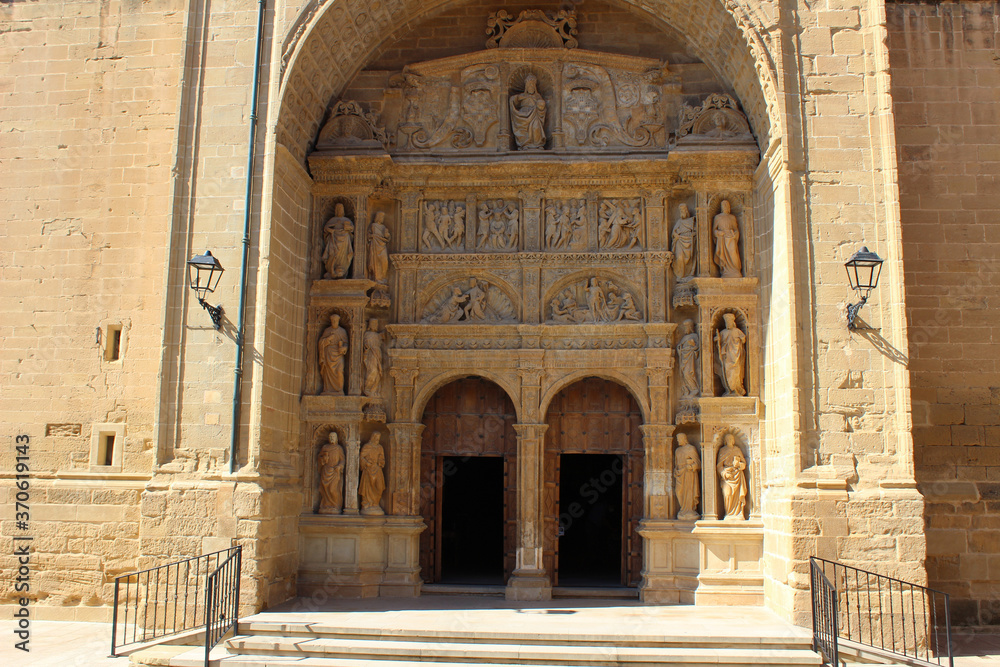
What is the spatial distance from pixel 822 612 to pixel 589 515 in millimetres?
5864

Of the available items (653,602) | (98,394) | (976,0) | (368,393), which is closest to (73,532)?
(98,394)

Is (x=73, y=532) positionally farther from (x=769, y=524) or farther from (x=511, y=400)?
(x=769, y=524)

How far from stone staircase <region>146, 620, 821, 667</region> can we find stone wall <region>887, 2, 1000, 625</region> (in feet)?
10.2

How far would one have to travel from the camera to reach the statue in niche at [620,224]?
419 inches

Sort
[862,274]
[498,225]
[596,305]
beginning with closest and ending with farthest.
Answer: [862,274] < [596,305] < [498,225]

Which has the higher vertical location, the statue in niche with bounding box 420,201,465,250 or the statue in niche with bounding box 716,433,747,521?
the statue in niche with bounding box 420,201,465,250

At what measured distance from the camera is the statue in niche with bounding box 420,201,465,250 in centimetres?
1077

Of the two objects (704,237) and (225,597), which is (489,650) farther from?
(704,237)

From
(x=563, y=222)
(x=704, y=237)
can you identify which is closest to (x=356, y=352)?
(x=563, y=222)

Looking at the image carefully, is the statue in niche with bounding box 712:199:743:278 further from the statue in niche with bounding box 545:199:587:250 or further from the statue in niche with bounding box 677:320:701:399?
the statue in niche with bounding box 545:199:587:250

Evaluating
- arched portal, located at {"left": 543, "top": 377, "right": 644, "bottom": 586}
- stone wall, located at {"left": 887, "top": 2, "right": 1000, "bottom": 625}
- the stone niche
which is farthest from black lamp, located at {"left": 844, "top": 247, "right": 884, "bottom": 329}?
arched portal, located at {"left": 543, "top": 377, "right": 644, "bottom": 586}

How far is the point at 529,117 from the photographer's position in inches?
426

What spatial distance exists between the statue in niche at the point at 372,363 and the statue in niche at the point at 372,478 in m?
0.57

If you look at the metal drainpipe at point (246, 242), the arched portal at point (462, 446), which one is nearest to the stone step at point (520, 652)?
the metal drainpipe at point (246, 242)
